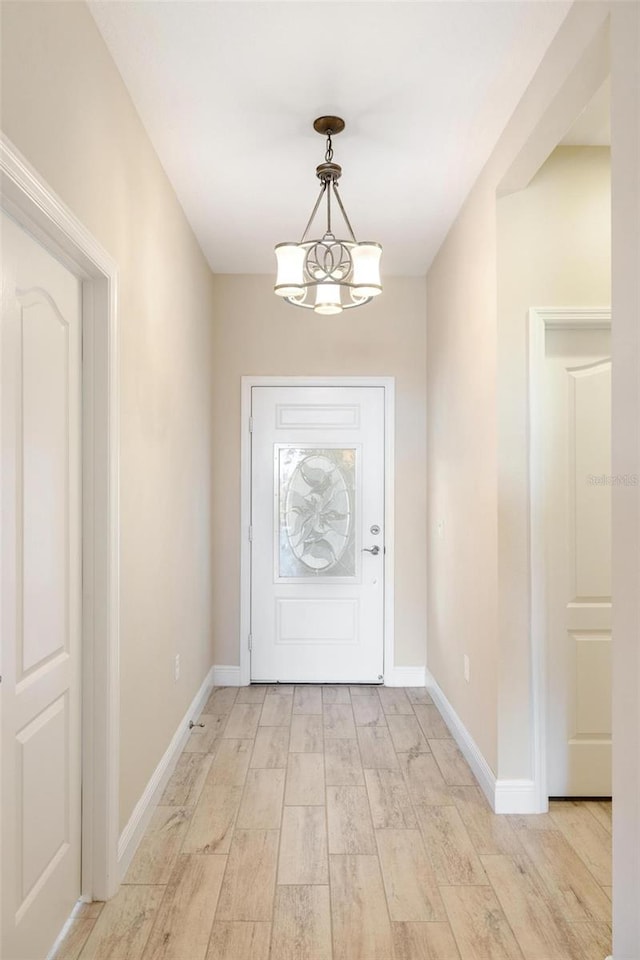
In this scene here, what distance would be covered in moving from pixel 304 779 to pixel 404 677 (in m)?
1.52

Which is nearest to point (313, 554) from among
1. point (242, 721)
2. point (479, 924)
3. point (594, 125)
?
point (242, 721)

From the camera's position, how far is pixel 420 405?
4301 mm

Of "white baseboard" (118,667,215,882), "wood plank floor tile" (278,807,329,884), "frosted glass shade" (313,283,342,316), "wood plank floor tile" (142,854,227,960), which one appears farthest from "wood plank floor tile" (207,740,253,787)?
"frosted glass shade" (313,283,342,316)

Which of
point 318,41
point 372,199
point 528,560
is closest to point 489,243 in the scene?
point 372,199

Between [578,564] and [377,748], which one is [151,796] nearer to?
[377,748]

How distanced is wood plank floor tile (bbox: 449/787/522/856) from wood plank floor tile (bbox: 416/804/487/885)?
0.03 m

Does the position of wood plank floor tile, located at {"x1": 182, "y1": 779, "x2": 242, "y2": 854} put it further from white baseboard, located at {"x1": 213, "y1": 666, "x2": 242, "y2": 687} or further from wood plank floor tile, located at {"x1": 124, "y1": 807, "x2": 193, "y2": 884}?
white baseboard, located at {"x1": 213, "y1": 666, "x2": 242, "y2": 687}

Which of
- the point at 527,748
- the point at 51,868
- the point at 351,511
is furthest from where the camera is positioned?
the point at 351,511

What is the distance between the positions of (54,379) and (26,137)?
60 centimetres

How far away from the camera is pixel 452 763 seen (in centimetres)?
303

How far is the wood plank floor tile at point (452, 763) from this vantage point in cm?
286

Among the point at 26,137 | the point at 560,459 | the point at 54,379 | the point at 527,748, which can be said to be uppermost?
the point at 26,137

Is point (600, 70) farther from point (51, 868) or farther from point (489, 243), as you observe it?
point (51, 868)

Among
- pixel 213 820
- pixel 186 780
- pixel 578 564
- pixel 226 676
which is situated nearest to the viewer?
pixel 213 820
